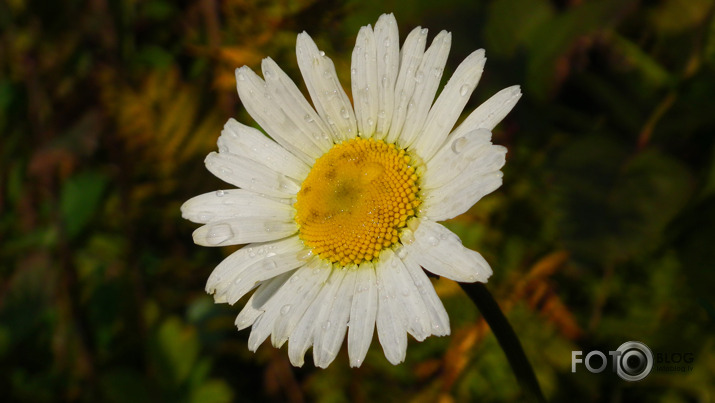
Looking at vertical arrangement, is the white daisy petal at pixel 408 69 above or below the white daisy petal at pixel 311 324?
above

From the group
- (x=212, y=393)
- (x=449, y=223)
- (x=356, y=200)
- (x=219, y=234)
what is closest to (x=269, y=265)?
(x=219, y=234)

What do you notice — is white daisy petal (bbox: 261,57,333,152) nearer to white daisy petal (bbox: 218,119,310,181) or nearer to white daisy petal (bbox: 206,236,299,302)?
white daisy petal (bbox: 218,119,310,181)

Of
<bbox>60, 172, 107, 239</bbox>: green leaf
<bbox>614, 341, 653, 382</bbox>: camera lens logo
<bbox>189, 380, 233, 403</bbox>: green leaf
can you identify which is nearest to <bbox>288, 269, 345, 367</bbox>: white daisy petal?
<bbox>614, 341, 653, 382</bbox>: camera lens logo

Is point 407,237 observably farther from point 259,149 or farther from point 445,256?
point 259,149

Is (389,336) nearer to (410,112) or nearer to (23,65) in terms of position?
(410,112)

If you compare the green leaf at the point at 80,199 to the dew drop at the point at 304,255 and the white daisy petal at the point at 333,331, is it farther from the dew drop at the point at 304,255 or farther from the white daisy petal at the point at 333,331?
the white daisy petal at the point at 333,331

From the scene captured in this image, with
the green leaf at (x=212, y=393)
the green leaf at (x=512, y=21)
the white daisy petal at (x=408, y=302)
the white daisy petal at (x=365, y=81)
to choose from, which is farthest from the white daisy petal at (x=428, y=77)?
the green leaf at (x=212, y=393)
